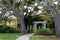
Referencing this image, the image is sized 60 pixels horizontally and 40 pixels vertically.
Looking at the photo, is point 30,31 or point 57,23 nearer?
point 57,23

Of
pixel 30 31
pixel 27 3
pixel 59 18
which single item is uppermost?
pixel 27 3

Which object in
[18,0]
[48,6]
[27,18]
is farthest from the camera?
[27,18]

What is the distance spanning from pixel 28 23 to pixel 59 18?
13385 mm

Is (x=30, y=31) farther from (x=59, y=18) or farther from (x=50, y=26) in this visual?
(x=59, y=18)

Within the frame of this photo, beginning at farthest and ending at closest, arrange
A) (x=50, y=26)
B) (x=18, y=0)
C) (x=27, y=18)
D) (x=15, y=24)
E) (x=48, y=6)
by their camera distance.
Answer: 1. (x=15, y=24)
2. (x=27, y=18)
3. (x=18, y=0)
4. (x=50, y=26)
5. (x=48, y=6)

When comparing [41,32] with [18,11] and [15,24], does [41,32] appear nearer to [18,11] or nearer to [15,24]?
[18,11]

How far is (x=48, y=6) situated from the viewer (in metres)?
28.4

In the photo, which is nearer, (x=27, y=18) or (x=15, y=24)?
(x=27, y=18)

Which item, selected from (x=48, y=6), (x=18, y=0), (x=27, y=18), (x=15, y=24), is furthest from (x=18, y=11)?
(x=15, y=24)

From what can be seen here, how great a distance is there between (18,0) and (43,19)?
8.61 metres

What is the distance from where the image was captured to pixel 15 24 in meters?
46.4

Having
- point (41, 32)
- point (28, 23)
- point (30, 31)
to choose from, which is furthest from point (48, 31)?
point (28, 23)

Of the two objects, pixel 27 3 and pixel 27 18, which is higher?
pixel 27 3

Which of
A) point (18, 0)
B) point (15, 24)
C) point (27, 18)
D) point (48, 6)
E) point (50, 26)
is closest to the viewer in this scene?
point (48, 6)
